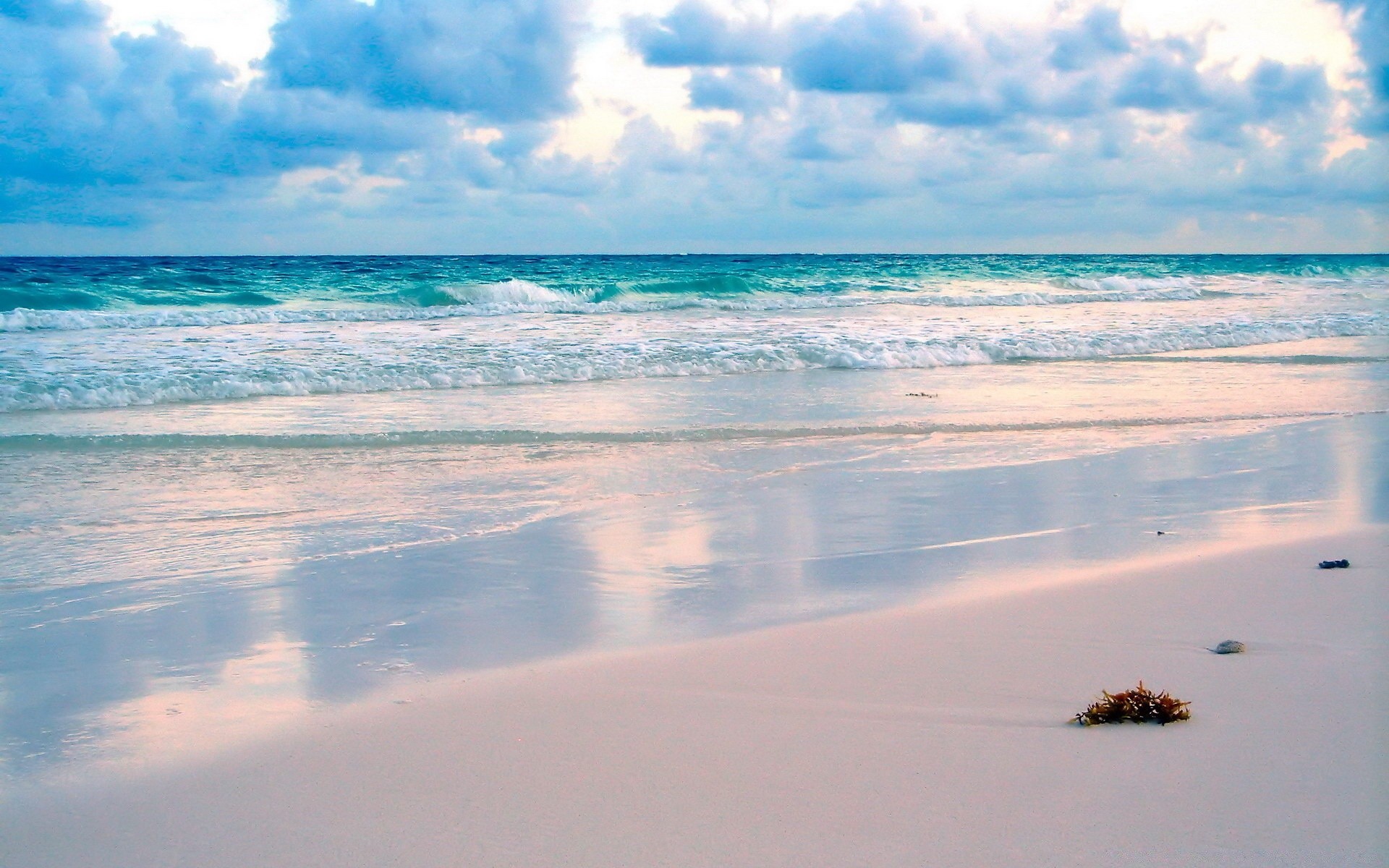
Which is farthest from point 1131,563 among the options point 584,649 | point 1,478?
point 1,478

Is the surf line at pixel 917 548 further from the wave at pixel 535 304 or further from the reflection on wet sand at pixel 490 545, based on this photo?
the wave at pixel 535 304

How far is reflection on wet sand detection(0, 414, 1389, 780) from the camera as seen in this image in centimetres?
380

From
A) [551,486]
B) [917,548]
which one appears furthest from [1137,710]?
[551,486]

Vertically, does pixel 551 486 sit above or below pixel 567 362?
below

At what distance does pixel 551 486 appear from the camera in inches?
284

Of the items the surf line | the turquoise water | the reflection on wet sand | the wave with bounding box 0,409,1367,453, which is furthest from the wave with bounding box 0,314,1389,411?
the surf line

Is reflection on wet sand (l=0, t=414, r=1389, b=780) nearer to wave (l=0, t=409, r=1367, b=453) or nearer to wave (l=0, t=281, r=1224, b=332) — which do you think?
wave (l=0, t=409, r=1367, b=453)

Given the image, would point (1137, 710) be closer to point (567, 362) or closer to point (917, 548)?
point (917, 548)

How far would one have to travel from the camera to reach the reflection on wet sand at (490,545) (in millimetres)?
3803

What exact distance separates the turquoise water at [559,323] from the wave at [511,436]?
262 cm

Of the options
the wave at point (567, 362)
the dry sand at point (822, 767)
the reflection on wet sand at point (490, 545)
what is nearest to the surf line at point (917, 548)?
the reflection on wet sand at point (490, 545)

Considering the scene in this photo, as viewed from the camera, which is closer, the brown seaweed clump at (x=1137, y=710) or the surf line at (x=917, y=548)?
the brown seaweed clump at (x=1137, y=710)

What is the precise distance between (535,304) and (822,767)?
90.0ft

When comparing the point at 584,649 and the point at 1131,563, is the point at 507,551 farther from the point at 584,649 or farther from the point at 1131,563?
the point at 1131,563
